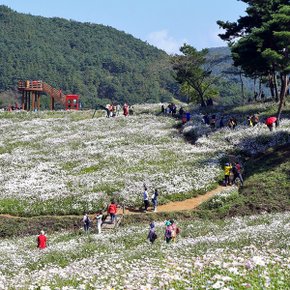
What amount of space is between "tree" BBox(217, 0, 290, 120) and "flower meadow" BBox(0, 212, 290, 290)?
2020cm

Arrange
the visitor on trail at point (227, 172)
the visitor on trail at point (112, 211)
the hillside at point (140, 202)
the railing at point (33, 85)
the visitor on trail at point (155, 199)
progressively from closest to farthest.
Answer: the hillside at point (140, 202), the visitor on trail at point (112, 211), the visitor on trail at point (155, 199), the visitor on trail at point (227, 172), the railing at point (33, 85)

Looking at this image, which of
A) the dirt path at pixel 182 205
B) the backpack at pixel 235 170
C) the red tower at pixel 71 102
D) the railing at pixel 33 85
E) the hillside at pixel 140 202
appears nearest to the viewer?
the hillside at pixel 140 202

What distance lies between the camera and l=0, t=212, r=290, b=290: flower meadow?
9.41 metres

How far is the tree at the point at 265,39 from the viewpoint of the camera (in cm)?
4297

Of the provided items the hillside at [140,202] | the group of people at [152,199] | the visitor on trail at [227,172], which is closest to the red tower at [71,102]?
the hillside at [140,202]

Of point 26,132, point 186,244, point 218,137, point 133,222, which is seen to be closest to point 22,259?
point 186,244

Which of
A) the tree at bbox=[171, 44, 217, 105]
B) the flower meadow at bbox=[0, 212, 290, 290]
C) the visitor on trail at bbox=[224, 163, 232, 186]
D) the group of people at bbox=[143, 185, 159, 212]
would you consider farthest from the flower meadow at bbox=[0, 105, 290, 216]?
the tree at bbox=[171, 44, 217, 105]

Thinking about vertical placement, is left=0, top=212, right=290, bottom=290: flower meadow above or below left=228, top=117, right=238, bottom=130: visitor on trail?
below

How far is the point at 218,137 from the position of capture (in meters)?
49.1

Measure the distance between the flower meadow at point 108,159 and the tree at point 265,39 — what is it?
5670 millimetres

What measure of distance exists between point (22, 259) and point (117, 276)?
10.1m

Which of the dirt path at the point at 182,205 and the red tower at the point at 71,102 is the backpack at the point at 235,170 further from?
the red tower at the point at 71,102

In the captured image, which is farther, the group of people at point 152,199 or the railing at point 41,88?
the railing at point 41,88

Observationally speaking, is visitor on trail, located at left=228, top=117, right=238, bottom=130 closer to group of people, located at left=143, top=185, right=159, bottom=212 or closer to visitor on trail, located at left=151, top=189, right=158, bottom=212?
group of people, located at left=143, top=185, right=159, bottom=212
